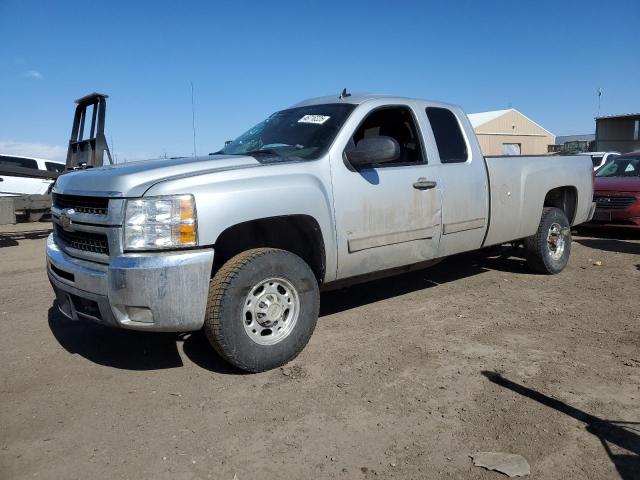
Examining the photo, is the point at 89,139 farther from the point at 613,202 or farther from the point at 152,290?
the point at 613,202

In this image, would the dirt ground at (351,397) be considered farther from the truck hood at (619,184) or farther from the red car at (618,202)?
the truck hood at (619,184)

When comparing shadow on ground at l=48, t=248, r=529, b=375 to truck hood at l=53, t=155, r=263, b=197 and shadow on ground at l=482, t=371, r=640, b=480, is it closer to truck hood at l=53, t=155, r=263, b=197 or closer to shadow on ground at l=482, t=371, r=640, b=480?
truck hood at l=53, t=155, r=263, b=197

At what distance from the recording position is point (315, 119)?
4.58 metres

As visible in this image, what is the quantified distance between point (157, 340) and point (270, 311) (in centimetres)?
135

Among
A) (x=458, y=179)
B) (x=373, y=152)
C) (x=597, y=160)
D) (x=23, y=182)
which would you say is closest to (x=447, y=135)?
(x=458, y=179)

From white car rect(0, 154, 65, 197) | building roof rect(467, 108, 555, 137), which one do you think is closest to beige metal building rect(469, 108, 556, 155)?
building roof rect(467, 108, 555, 137)

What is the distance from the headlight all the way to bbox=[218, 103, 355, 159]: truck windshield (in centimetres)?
120

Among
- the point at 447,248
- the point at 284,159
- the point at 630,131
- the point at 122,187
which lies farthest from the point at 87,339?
the point at 630,131

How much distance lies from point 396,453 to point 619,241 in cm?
827

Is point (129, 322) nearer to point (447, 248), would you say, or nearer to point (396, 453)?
point (396, 453)

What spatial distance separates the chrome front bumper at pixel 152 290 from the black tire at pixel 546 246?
4475mm

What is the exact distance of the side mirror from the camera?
4105 millimetres

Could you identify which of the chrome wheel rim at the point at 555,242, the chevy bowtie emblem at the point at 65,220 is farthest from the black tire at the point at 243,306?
the chrome wheel rim at the point at 555,242

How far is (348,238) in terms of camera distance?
4.11m
